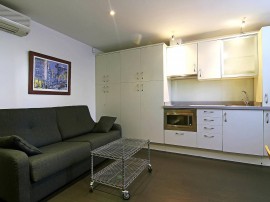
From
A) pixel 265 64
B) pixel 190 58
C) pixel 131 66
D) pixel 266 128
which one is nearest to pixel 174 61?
pixel 190 58

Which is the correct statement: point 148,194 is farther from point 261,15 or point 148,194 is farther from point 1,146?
point 261,15

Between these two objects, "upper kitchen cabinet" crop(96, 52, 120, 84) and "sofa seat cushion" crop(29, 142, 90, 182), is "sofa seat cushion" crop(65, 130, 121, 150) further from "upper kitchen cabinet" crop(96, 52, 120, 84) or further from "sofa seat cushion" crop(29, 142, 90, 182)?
"upper kitchen cabinet" crop(96, 52, 120, 84)

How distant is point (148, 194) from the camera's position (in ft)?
6.27

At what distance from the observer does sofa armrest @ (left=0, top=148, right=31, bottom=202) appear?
1490mm

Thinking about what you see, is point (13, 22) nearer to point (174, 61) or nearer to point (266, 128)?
point (174, 61)

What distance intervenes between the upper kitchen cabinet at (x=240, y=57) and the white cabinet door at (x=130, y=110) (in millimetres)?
1813

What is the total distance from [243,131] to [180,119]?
107cm

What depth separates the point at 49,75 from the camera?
2.97 m

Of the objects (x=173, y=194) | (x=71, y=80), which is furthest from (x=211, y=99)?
(x=71, y=80)

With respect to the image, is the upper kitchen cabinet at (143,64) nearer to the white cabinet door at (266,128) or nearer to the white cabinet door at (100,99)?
the white cabinet door at (100,99)

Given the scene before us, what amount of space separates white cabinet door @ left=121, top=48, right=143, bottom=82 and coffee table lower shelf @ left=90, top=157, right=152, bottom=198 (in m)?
1.81

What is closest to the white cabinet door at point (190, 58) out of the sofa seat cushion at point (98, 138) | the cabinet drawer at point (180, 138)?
the cabinet drawer at point (180, 138)

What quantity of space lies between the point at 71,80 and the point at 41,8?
1443mm

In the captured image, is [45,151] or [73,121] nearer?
[45,151]
